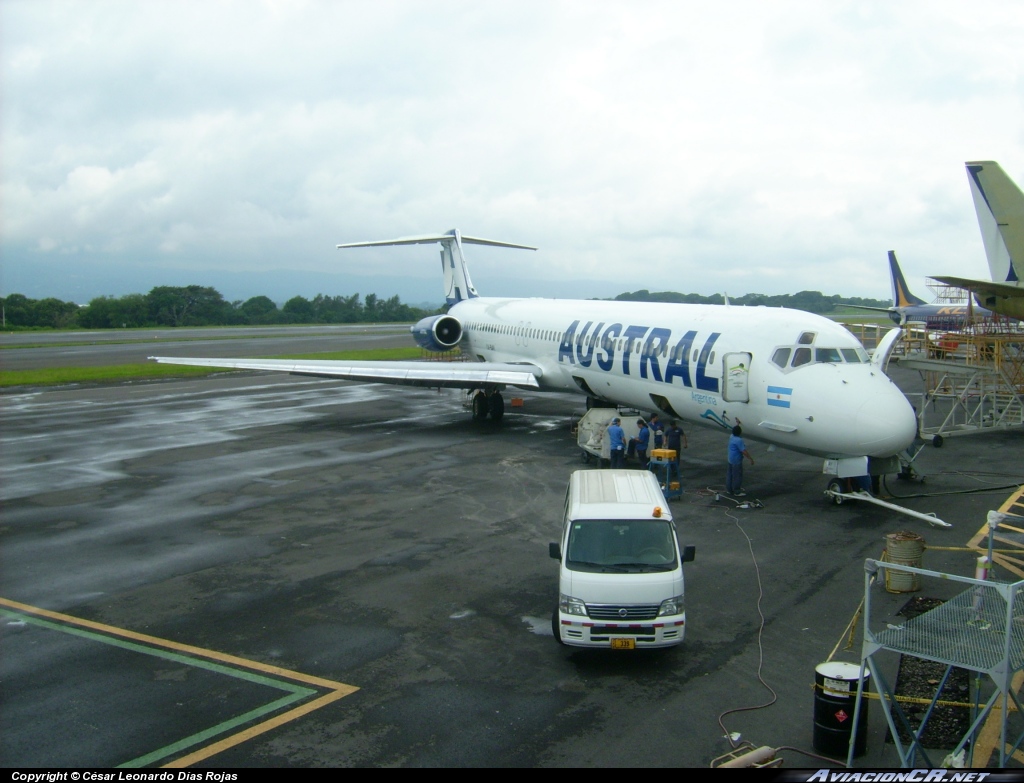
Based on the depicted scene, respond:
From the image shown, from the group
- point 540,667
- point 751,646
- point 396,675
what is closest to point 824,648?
point 751,646

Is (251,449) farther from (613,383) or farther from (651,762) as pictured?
(651,762)

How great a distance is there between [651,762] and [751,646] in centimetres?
322

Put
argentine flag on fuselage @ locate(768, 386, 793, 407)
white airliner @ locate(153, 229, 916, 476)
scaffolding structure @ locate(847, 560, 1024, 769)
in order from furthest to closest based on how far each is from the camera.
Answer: argentine flag on fuselage @ locate(768, 386, 793, 407), white airliner @ locate(153, 229, 916, 476), scaffolding structure @ locate(847, 560, 1024, 769)

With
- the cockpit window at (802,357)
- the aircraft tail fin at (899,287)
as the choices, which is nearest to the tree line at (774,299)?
the aircraft tail fin at (899,287)

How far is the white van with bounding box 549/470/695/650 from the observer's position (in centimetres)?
962

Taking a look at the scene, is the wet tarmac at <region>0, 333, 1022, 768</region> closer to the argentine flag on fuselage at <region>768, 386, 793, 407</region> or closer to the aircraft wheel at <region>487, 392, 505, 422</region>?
the argentine flag on fuselage at <region>768, 386, 793, 407</region>

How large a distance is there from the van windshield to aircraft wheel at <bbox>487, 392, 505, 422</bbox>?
18.5m

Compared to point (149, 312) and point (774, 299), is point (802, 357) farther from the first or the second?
point (149, 312)

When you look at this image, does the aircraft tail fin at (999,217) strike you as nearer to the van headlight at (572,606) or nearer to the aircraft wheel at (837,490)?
the aircraft wheel at (837,490)

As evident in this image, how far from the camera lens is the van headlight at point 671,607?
963 cm

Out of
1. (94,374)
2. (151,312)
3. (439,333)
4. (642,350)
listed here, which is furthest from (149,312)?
(642,350)

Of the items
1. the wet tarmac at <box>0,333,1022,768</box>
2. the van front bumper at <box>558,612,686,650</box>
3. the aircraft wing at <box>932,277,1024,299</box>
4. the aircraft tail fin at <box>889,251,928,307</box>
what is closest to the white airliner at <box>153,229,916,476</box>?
the wet tarmac at <box>0,333,1022,768</box>

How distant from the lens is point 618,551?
Result: 412 inches

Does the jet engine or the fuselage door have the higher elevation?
the jet engine
